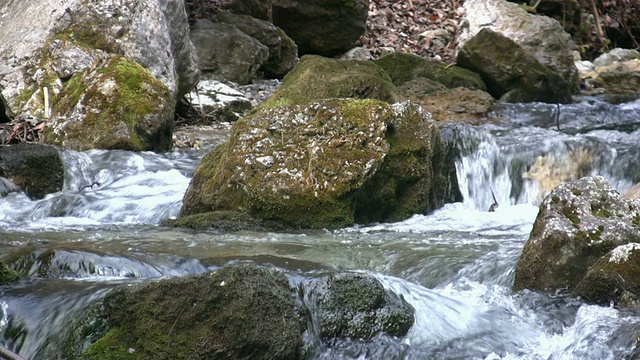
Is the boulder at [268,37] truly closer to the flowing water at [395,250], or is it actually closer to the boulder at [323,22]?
the boulder at [323,22]

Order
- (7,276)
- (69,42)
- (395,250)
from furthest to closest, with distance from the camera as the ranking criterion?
(69,42), (395,250), (7,276)

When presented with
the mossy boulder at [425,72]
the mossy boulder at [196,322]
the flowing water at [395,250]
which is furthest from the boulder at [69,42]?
the mossy boulder at [196,322]

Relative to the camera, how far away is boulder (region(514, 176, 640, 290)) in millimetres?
4551

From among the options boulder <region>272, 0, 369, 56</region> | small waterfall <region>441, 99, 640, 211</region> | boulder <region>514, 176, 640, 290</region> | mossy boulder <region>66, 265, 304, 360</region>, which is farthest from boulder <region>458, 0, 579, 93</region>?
mossy boulder <region>66, 265, 304, 360</region>

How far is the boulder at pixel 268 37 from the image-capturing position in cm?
1489

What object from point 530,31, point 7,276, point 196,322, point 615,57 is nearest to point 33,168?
point 7,276

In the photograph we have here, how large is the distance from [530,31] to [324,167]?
31.1ft

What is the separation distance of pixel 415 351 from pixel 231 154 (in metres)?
3.49

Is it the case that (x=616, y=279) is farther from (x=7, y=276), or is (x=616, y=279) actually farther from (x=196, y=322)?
(x=7, y=276)

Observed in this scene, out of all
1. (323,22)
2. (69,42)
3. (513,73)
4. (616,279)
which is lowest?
(616,279)

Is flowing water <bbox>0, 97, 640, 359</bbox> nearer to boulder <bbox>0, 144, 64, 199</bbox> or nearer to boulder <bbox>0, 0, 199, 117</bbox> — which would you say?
boulder <bbox>0, 144, 64, 199</bbox>

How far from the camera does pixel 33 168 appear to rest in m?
7.97

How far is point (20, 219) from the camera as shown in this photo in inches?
282

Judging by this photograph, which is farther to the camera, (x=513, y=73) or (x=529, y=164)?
(x=513, y=73)
